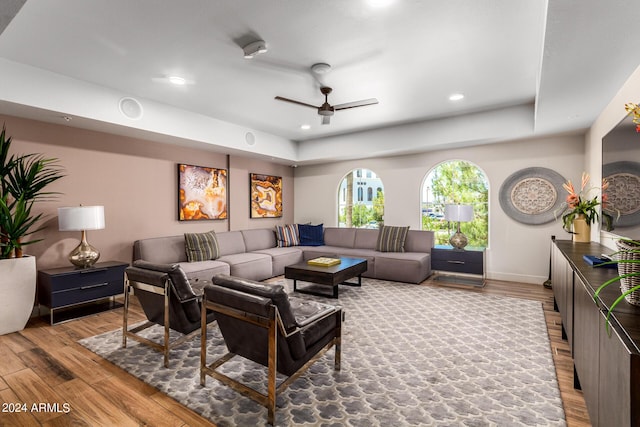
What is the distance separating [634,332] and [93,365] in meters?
3.36

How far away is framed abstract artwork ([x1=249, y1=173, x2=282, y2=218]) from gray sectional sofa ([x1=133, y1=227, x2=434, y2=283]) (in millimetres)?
509

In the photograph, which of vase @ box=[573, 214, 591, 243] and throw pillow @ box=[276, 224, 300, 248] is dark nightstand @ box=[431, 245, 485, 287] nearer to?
vase @ box=[573, 214, 591, 243]

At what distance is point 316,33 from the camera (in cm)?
256

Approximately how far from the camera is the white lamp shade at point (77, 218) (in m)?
Answer: 3.51

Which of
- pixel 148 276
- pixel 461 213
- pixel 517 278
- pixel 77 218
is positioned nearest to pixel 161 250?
pixel 77 218

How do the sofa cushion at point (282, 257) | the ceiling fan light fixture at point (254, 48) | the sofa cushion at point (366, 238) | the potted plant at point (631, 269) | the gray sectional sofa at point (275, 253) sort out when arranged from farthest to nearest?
the sofa cushion at point (366, 238) → the sofa cushion at point (282, 257) → the gray sectional sofa at point (275, 253) → the ceiling fan light fixture at point (254, 48) → the potted plant at point (631, 269)

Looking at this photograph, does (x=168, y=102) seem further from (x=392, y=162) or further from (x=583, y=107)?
(x=583, y=107)

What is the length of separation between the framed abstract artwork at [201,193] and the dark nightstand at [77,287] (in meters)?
1.56

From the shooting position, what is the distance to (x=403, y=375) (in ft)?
7.75

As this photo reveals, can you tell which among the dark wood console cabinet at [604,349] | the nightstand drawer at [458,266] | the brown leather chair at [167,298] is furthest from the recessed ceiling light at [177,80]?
the nightstand drawer at [458,266]

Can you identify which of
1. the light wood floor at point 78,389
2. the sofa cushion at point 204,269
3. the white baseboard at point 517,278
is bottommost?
the light wood floor at point 78,389

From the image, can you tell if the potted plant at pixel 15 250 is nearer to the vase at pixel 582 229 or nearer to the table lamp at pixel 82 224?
the table lamp at pixel 82 224

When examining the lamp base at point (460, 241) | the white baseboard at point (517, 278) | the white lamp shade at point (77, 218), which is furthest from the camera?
the lamp base at point (460, 241)

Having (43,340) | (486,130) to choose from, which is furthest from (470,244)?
(43,340)
